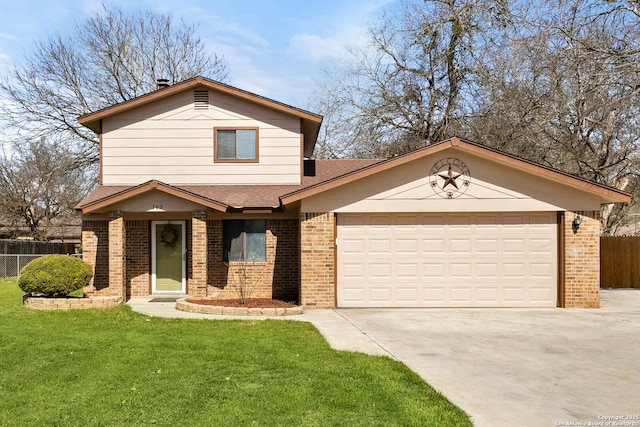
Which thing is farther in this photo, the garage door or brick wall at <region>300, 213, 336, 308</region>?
the garage door

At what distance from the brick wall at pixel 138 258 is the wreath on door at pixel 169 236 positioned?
39 centimetres

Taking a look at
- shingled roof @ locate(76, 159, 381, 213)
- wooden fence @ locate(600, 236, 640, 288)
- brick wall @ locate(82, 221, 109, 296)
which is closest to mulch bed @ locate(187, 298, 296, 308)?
shingled roof @ locate(76, 159, 381, 213)

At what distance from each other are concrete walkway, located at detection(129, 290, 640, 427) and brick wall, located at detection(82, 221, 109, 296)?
1.79m

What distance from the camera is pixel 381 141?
27.8 meters

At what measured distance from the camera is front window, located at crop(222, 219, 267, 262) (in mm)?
14688

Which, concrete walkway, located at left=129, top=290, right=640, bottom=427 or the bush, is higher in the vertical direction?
the bush

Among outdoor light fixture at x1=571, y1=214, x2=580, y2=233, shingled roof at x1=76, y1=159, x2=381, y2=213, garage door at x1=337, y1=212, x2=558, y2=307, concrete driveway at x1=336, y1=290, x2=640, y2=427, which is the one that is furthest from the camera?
shingled roof at x1=76, y1=159, x2=381, y2=213

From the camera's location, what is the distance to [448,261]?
13.0 metres

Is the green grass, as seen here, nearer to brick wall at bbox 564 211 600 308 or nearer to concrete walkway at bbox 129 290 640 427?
Result: concrete walkway at bbox 129 290 640 427

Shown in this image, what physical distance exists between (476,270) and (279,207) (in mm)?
5180

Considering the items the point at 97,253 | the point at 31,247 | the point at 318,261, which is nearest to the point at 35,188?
the point at 31,247

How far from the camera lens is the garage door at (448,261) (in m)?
13.0

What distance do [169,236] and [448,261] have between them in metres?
7.65

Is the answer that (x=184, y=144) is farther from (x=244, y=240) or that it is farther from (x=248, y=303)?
(x=248, y=303)
